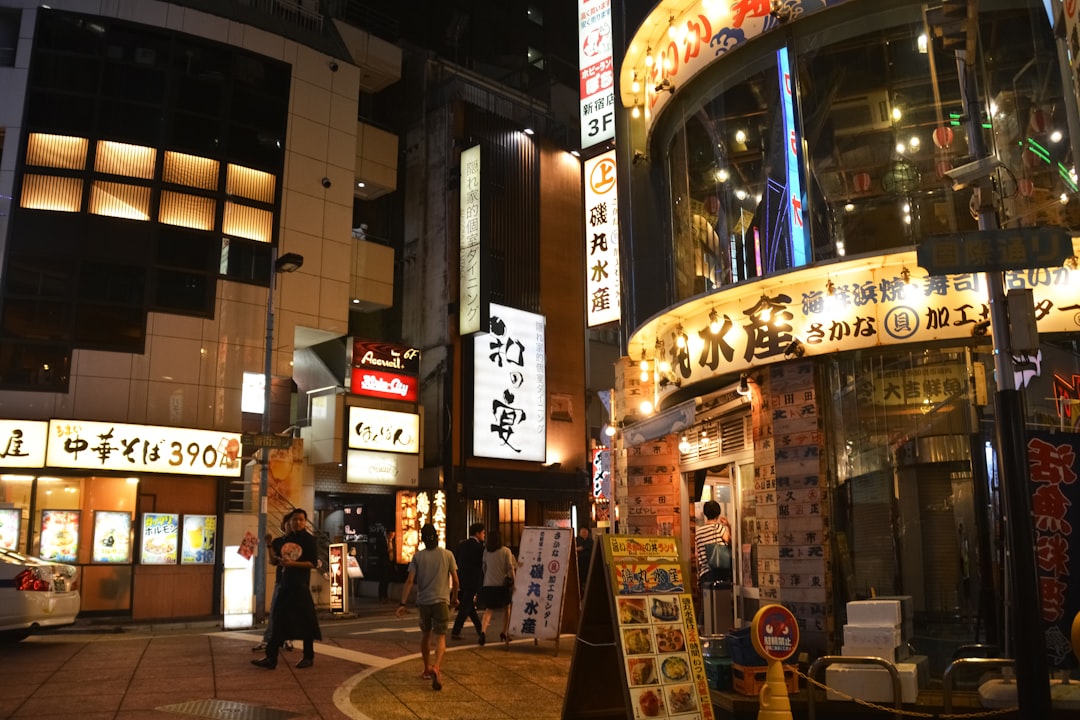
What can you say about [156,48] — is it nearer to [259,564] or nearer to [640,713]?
[259,564]

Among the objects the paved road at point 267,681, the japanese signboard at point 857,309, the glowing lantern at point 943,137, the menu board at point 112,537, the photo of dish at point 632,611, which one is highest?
the glowing lantern at point 943,137

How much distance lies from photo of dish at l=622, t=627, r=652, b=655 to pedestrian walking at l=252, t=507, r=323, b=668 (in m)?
5.55

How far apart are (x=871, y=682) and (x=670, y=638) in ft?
7.45

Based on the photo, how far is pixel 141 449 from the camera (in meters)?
21.2

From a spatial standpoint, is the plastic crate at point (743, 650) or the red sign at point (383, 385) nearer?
the plastic crate at point (743, 650)

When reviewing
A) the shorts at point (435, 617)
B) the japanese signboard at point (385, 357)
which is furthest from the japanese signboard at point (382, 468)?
the shorts at point (435, 617)

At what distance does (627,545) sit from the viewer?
8.38 m

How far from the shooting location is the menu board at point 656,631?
7.69 meters

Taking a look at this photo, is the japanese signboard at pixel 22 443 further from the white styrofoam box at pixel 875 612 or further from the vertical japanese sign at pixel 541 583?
the white styrofoam box at pixel 875 612

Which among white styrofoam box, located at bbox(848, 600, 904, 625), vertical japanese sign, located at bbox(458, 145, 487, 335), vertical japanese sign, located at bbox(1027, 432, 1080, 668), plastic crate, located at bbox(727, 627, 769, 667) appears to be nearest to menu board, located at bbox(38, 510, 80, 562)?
vertical japanese sign, located at bbox(458, 145, 487, 335)

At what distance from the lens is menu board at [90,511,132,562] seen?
21078 millimetres

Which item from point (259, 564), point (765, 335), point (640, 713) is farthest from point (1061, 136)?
point (259, 564)

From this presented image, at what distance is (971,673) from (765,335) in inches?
178

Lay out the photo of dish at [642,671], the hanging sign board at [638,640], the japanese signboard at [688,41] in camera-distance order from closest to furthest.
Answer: the photo of dish at [642,671]
the hanging sign board at [638,640]
the japanese signboard at [688,41]
